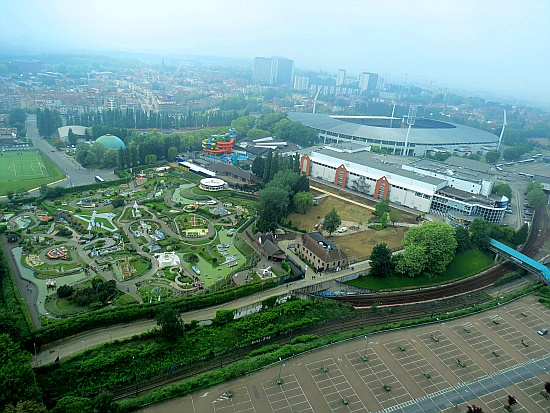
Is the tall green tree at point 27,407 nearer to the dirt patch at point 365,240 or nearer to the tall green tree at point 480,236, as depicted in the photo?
the dirt patch at point 365,240

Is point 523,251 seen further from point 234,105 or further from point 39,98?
point 39,98

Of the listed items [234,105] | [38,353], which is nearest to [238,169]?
[38,353]

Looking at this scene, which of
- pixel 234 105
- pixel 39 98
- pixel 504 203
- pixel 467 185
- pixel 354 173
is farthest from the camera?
pixel 234 105

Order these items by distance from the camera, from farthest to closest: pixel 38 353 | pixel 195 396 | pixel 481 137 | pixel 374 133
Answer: pixel 481 137, pixel 374 133, pixel 38 353, pixel 195 396

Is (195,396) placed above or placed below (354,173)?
below

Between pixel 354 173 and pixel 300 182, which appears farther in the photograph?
pixel 354 173

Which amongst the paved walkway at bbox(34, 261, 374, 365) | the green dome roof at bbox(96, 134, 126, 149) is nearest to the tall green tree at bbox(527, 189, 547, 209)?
the paved walkway at bbox(34, 261, 374, 365)
